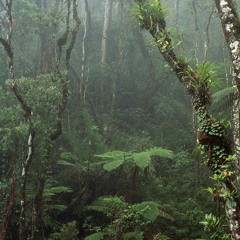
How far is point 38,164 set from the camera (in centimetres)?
924

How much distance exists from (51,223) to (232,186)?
18.5 feet

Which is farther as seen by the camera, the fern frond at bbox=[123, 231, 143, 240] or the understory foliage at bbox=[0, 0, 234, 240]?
the fern frond at bbox=[123, 231, 143, 240]

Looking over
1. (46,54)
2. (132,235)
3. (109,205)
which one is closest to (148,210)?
(132,235)

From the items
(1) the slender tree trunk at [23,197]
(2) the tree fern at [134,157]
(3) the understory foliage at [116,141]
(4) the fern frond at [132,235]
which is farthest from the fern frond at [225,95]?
(1) the slender tree trunk at [23,197]

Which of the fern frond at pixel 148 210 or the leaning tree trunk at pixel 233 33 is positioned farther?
the fern frond at pixel 148 210

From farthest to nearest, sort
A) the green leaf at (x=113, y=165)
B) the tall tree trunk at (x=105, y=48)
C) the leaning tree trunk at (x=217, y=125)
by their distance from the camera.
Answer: the tall tree trunk at (x=105, y=48), the green leaf at (x=113, y=165), the leaning tree trunk at (x=217, y=125)

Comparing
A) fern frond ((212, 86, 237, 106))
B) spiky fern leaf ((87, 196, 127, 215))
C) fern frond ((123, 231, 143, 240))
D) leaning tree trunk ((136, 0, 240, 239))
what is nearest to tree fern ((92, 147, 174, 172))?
spiky fern leaf ((87, 196, 127, 215))

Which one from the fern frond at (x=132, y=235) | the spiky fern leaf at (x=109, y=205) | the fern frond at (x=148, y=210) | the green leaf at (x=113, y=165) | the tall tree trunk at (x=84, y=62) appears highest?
the tall tree trunk at (x=84, y=62)

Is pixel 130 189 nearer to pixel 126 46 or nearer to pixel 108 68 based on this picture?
pixel 108 68

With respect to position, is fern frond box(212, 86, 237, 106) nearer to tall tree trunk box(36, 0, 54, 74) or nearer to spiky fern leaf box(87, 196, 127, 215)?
spiky fern leaf box(87, 196, 127, 215)

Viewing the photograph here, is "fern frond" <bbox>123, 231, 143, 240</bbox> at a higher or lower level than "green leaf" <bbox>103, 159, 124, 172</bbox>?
lower

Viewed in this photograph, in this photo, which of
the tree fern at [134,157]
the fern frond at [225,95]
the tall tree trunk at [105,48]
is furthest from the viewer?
the tall tree trunk at [105,48]

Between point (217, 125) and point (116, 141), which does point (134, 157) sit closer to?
point (217, 125)

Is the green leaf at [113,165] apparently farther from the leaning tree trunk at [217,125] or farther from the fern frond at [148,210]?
the leaning tree trunk at [217,125]
